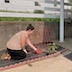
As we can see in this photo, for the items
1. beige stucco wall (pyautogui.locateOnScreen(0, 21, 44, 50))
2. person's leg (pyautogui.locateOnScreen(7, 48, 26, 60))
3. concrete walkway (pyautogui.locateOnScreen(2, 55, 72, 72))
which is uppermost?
beige stucco wall (pyautogui.locateOnScreen(0, 21, 44, 50))

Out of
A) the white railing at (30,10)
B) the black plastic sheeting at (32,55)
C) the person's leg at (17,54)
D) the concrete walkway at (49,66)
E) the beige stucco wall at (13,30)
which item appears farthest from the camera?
the white railing at (30,10)

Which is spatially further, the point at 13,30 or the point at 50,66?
the point at 13,30

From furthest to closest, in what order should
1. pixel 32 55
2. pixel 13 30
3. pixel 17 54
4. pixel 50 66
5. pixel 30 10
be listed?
pixel 30 10, pixel 13 30, pixel 32 55, pixel 17 54, pixel 50 66

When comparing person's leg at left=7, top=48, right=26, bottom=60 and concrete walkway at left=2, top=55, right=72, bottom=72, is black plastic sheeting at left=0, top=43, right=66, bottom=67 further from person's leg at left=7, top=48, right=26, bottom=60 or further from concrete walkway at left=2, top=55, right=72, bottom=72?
concrete walkway at left=2, top=55, right=72, bottom=72

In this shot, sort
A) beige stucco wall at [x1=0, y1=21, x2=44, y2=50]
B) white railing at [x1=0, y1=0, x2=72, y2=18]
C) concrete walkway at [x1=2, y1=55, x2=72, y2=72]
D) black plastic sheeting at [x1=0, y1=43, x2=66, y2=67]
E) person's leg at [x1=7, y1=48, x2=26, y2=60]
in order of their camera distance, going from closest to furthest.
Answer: concrete walkway at [x1=2, y1=55, x2=72, y2=72] < black plastic sheeting at [x1=0, y1=43, x2=66, y2=67] < person's leg at [x1=7, y1=48, x2=26, y2=60] < beige stucco wall at [x1=0, y1=21, x2=44, y2=50] < white railing at [x1=0, y1=0, x2=72, y2=18]

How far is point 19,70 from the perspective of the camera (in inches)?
181

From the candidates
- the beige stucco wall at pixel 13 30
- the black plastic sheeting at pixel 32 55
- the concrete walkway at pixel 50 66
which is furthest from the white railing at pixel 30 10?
the concrete walkway at pixel 50 66

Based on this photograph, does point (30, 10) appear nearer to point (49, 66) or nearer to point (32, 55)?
point (32, 55)

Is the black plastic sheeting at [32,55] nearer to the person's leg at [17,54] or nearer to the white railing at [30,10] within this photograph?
the person's leg at [17,54]

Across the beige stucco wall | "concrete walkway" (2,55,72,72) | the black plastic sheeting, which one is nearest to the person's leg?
the black plastic sheeting

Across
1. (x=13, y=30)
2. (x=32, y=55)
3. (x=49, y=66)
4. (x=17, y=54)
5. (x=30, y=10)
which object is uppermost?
(x=30, y=10)

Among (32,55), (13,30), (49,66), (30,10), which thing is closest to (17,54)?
(32,55)

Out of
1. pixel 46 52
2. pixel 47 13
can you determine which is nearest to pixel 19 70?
pixel 46 52

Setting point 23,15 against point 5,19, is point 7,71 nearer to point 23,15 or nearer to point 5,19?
point 5,19
